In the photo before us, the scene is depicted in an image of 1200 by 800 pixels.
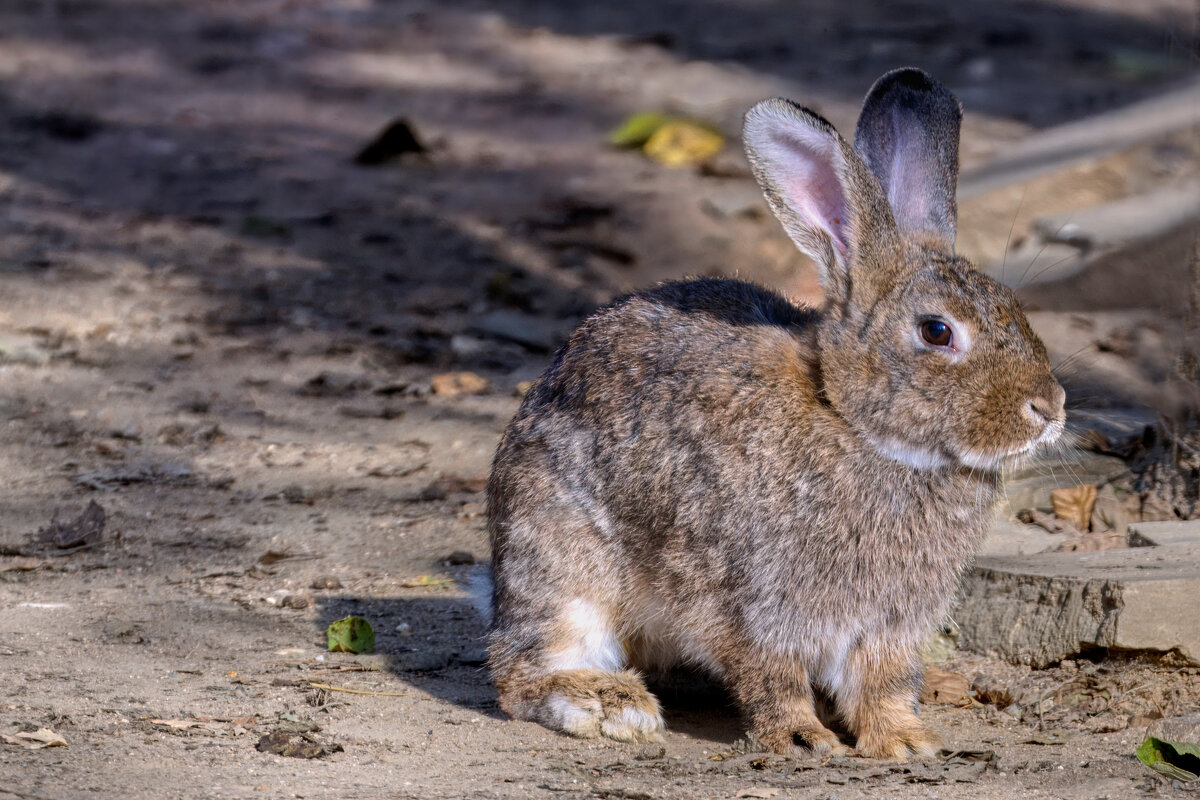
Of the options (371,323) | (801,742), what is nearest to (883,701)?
(801,742)

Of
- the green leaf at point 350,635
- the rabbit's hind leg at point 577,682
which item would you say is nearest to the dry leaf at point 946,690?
the rabbit's hind leg at point 577,682

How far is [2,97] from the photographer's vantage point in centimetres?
1127

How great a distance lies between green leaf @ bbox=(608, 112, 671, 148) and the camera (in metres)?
10.4

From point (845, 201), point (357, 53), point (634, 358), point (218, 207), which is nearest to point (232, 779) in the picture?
point (634, 358)

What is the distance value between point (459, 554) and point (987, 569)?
74.5 inches

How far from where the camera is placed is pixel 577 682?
4086 millimetres

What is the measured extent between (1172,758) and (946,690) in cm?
78

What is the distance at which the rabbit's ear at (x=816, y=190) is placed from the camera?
3.78m

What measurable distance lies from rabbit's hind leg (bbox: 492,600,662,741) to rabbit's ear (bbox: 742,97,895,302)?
1.18 metres

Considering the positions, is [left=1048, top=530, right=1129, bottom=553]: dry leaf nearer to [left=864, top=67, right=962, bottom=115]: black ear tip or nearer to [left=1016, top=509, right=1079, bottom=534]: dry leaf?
[left=1016, top=509, right=1079, bottom=534]: dry leaf

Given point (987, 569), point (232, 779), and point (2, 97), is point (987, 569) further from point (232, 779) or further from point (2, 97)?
point (2, 97)

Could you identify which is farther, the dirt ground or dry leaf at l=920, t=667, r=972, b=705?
dry leaf at l=920, t=667, r=972, b=705

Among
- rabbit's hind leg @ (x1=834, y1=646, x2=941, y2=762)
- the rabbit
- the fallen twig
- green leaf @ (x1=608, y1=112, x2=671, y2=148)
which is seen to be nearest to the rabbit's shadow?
the fallen twig

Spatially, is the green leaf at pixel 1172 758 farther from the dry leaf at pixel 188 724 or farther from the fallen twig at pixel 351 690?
the dry leaf at pixel 188 724
